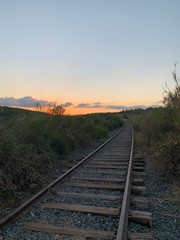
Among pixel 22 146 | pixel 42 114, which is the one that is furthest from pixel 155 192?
pixel 42 114

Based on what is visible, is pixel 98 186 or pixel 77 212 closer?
pixel 77 212

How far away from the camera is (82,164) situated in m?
10.1

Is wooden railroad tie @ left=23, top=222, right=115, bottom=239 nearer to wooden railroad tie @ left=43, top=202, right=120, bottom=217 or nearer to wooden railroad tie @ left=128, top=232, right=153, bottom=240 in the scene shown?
wooden railroad tie @ left=128, top=232, right=153, bottom=240

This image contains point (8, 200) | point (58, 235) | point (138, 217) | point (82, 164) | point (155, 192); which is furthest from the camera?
point (82, 164)

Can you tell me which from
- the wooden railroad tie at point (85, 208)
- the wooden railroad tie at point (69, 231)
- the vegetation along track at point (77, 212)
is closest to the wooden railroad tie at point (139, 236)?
the vegetation along track at point (77, 212)

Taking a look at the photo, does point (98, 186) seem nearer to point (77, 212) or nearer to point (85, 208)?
point (85, 208)

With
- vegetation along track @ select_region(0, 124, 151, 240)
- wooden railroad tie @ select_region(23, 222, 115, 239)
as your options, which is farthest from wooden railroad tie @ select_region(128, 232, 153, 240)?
wooden railroad tie @ select_region(23, 222, 115, 239)

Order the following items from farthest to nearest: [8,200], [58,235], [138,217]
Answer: [8,200], [138,217], [58,235]

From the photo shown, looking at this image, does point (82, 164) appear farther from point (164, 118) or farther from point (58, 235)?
point (58, 235)

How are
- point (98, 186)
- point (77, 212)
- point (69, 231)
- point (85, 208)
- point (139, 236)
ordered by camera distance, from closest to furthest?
point (139, 236) < point (69, 231) < point (77, 212) < point (85, 208) < point (98, 186)

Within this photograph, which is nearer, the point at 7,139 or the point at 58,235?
the point at 58,235

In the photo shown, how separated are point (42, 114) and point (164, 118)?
5.48 m

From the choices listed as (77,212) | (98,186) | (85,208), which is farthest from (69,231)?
(98,186)

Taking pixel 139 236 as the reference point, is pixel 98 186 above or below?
above
